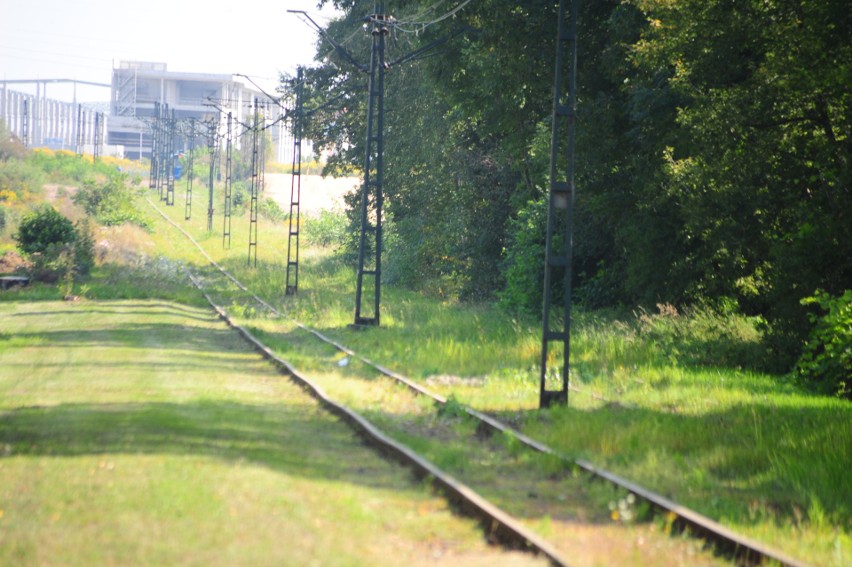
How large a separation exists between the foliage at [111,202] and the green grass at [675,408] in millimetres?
45926

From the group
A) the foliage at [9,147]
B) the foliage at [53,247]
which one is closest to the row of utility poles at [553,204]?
the foliage at [53,247]

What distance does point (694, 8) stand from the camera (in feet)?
64.7

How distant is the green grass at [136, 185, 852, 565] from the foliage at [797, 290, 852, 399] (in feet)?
1.71

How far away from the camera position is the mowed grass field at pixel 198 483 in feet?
23.5

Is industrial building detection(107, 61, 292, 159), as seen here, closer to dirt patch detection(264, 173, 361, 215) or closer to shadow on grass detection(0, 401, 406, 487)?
dirt patch detection(264, 173, 361, 215)

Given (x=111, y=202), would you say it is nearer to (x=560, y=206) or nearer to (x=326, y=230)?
(x=326, y=230)

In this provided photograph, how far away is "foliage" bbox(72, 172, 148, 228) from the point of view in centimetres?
7200

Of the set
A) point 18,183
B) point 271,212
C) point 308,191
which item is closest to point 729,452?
point 18,183

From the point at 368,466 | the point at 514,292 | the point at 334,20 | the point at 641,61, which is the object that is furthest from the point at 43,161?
the point at 368,466

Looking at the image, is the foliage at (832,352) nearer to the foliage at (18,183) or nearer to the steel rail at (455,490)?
the steel rail at (455,490)

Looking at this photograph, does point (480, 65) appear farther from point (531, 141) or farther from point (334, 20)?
point (334, 20)

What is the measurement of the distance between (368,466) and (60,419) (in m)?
4.25

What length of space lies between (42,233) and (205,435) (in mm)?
33163

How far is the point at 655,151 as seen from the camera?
79.9 feet
